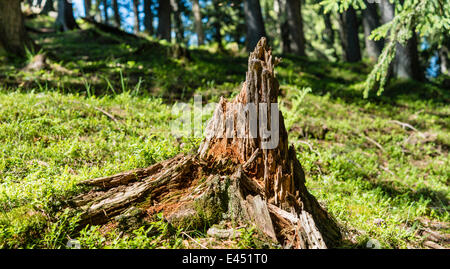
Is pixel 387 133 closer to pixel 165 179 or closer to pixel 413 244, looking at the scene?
pixel 413 244

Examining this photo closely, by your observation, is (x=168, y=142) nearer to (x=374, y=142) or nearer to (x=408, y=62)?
(x=374, y=142)

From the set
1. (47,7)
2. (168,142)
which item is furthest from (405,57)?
(47,7)

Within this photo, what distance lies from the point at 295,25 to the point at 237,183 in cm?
1220

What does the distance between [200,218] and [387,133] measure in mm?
5982

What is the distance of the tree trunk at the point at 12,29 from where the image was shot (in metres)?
7.32

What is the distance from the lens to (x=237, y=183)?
260 centimetres

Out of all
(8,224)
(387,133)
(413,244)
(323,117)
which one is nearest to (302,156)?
(413,244)

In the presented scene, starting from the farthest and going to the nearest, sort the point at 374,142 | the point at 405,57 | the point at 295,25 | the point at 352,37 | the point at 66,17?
the point at 352,37 → the point at 295,25 → the point at 66,17 → the point at 405,57 → the point at 374,142

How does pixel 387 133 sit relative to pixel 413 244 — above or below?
above

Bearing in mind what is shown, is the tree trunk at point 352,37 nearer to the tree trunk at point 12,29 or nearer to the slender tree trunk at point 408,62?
the slender tree trunk at point 408,62

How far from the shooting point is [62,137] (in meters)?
4.34

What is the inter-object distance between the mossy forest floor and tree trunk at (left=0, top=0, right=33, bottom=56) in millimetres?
535
